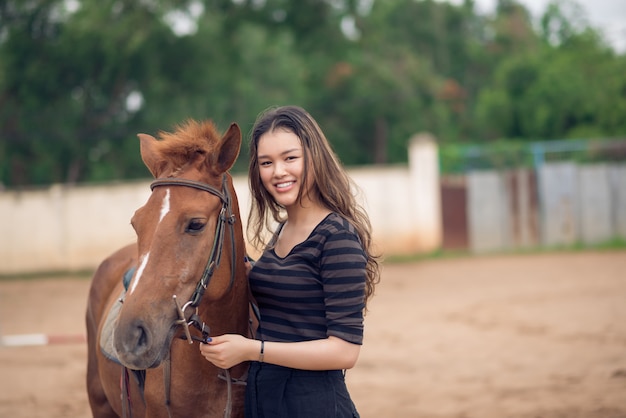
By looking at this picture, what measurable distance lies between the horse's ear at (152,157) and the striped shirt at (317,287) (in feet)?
1.72

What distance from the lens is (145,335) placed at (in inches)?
91.2

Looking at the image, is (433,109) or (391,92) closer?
(391,92)

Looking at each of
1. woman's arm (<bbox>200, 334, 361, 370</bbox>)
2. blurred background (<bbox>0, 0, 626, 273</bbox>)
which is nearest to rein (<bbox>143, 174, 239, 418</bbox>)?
woman's arm (<bbox>200, 334, 361, 370</bbox>)

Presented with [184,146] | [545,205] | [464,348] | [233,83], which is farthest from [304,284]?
[233,83]

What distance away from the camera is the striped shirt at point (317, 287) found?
2.40 m

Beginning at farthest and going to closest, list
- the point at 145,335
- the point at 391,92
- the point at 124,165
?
the point at 391,92 < the point at 124,165 < the point at 145,335

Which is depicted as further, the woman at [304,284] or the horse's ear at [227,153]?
the horse's ear at [227,153]

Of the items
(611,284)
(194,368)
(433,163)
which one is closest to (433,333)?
(611,284)

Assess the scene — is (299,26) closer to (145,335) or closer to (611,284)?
(611,284)

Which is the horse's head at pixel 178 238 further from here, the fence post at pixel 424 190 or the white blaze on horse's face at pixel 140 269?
the fence post at pixel 424 190

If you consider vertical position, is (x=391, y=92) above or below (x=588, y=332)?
above

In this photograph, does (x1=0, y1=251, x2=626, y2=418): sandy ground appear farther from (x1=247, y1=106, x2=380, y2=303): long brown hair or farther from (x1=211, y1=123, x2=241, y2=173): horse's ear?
(x1=211, y1=123, x2=241, y2=173): horse's ear

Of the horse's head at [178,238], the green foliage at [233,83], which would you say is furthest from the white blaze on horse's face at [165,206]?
the green foliage at [233,83]

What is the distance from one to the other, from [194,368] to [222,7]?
77.1 feet
